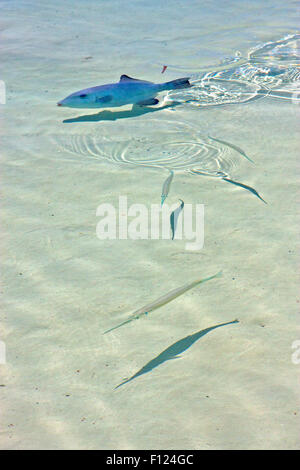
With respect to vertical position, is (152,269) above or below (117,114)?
below

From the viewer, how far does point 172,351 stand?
7.39 feet

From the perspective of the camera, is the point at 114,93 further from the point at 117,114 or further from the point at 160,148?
the point at 160,148

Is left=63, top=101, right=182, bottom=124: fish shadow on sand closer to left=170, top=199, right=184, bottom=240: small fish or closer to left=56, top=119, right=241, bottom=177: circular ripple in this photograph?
left=56, top=119, right=241, bottom=177: circular ripple

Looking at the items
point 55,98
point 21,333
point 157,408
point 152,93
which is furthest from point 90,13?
point 157,408

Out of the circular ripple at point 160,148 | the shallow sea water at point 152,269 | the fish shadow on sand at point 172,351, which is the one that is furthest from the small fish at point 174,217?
the fish shadow on sand at point 172,351

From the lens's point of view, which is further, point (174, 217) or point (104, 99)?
point (104, 99)

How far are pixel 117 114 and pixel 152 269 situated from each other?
230cm

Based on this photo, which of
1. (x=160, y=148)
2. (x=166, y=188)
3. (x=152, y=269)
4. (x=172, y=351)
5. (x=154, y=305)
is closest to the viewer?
(x=172, y=351)

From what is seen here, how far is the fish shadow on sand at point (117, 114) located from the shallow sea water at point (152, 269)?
0.06 feet

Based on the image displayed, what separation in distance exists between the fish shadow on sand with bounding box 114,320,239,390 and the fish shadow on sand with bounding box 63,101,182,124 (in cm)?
271

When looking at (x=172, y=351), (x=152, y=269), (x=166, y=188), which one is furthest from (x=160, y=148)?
(x=172, y=351)

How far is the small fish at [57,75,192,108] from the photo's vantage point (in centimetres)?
423

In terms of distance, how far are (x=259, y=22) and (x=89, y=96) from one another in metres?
4.23

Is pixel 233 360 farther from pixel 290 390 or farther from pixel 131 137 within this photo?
pixel 131 137
